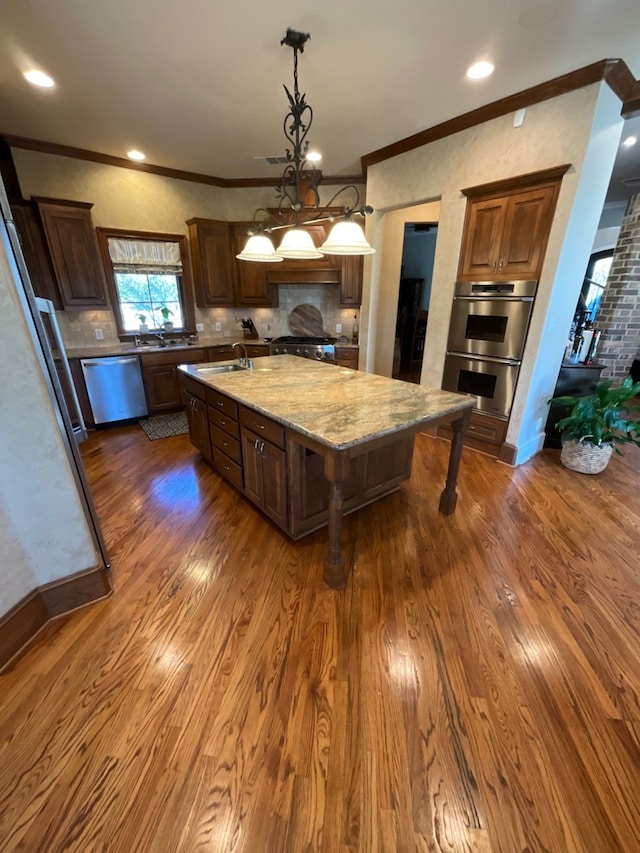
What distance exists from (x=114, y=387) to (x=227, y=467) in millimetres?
2231

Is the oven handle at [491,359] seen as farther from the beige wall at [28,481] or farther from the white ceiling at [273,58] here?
the beige wall at [28,481]

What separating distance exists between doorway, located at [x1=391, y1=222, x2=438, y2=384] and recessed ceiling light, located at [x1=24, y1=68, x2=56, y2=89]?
17.9 ft

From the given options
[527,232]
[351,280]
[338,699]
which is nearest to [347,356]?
[351,280]

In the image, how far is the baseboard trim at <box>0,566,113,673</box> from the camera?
146 centimetres

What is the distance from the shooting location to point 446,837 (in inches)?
39.5

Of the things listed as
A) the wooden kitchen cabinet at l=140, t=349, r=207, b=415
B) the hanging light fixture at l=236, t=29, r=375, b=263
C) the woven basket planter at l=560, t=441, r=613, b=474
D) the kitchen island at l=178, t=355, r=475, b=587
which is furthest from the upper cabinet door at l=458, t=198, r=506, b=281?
the wooden kitchen cabinet at l=140, t=349, r=207, b=415

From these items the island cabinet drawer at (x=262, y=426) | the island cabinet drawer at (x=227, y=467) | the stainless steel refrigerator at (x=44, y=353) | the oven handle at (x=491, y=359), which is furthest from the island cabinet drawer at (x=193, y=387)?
the oven handle at (x=491, y=359)

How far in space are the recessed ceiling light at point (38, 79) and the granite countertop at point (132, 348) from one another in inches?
85.0

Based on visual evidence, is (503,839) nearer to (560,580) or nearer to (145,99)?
(560,580)

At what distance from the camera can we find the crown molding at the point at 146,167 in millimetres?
3445

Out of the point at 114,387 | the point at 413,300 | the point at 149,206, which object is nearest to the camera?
the point at 114,387

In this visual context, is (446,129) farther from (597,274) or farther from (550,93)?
(597,274)

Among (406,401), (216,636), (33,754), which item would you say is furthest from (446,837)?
(406,401)

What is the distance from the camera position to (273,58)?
223cm
